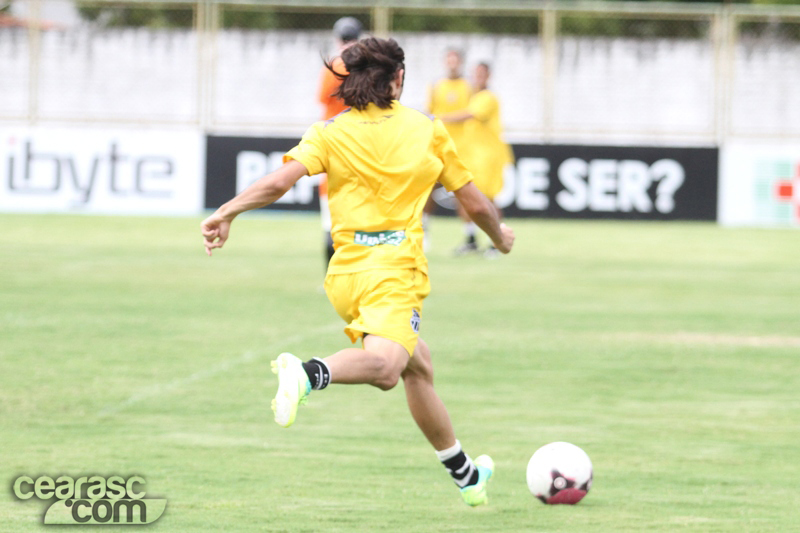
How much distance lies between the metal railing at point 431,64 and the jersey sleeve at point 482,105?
400 inches

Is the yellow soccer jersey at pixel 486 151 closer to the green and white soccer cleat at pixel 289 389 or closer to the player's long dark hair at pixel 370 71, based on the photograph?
the player's long dark hair at pixel 370 71

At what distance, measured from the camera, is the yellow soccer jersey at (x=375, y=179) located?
5336mm

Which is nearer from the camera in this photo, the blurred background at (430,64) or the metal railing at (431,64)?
the blurred background at (430,64)

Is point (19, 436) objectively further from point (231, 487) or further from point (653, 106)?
point (653, 106)

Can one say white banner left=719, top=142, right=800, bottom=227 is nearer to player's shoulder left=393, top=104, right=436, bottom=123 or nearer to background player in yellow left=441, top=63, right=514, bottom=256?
background player in yellow left=441, top=63, right=514, bottom=256

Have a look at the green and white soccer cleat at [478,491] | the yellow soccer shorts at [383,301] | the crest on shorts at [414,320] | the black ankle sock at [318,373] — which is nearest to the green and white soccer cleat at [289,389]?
the black ankle sock at [318,373]

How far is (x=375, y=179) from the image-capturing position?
5.36 m

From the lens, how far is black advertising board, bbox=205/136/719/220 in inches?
909

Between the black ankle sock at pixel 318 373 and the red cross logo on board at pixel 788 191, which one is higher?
the black ankle sock at pixel 318 373

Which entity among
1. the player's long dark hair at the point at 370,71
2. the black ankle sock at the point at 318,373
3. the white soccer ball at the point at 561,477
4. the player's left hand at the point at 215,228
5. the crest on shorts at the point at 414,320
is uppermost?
the player's long dark hair at the point at 370,71

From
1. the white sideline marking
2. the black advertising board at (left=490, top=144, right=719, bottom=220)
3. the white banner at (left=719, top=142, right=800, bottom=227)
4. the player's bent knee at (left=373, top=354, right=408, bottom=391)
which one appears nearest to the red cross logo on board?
the white banner at (left=719, top=142, right=800, bottom=227)

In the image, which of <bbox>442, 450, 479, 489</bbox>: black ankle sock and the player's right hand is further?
the player's right hand

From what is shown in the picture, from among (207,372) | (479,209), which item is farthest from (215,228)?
(207,372)

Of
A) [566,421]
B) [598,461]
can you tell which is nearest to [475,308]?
[566,421]
